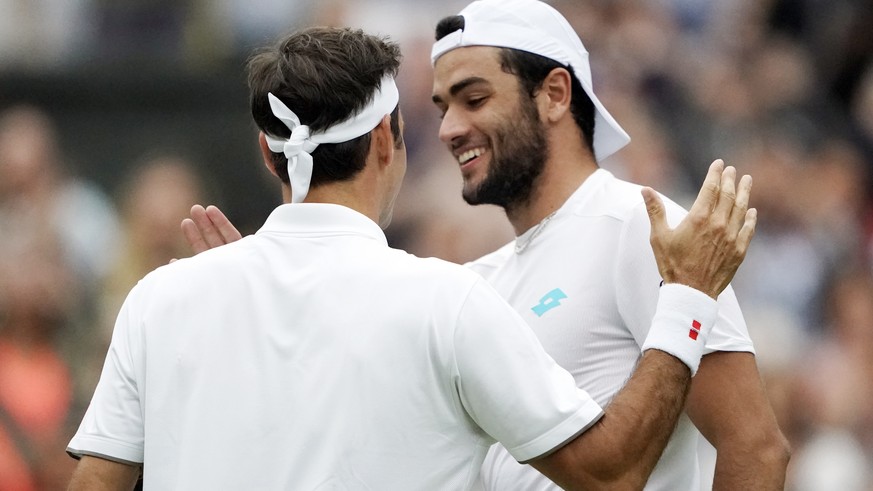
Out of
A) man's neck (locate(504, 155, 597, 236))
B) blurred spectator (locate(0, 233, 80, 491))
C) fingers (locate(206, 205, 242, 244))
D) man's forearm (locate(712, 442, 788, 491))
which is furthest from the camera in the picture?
blurred spectator (locate(0, 233, 80, 491))

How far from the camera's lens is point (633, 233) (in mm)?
3324

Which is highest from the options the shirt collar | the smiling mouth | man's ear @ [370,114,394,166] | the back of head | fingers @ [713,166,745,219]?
the back of head

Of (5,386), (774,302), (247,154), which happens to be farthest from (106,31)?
(774,302)

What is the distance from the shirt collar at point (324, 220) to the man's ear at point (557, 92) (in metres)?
1.24

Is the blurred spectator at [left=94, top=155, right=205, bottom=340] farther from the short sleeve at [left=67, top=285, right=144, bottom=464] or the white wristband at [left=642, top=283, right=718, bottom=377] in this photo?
the white wristband at [left=642, top=283, right=718, bottom=377]

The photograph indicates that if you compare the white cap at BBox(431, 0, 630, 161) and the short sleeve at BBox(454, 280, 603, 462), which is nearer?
the short sleeve at BBox(454, 280, 603, 462)

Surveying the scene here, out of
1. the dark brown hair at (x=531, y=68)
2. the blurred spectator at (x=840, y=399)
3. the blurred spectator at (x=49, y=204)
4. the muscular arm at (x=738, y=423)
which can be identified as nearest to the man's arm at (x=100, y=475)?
the muscular arm at (x=738, y=423)

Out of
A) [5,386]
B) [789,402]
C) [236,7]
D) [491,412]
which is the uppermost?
[236,7]

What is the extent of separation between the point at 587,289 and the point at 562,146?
2.09 ft

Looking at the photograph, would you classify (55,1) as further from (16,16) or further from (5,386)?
(5,386)

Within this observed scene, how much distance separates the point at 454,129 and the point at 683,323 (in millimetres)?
1264

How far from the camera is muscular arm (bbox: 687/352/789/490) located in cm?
316

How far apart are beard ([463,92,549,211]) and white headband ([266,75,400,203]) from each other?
3.33 ft

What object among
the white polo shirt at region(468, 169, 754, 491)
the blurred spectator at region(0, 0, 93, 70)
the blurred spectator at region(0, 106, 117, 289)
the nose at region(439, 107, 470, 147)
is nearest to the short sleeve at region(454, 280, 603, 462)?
the white polo shirt at region(468, 169, 754, 491)
